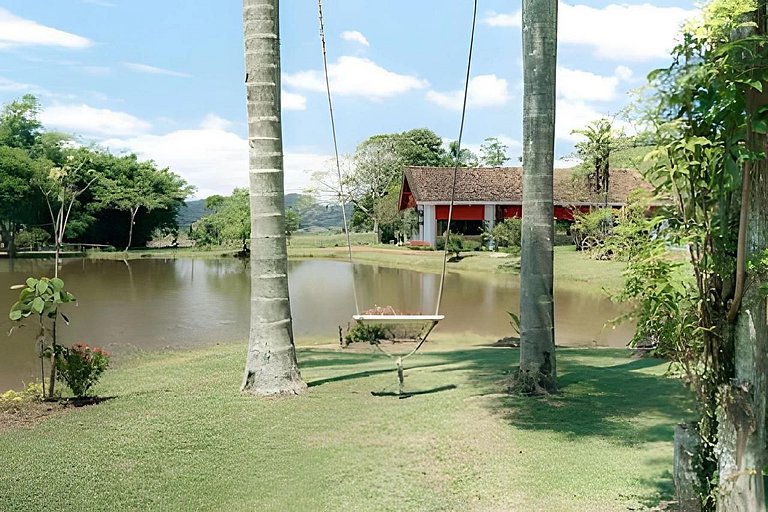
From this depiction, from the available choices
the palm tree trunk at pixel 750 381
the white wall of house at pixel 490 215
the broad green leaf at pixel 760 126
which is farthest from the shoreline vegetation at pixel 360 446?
the white wall of house at pixel 490 215

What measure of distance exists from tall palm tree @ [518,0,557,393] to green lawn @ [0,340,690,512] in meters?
0.40

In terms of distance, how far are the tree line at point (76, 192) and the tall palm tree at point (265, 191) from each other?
34.0 metres

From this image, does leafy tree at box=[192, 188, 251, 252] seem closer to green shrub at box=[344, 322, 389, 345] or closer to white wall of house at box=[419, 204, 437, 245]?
white wall of house at box=[419, 204, 437, 245]

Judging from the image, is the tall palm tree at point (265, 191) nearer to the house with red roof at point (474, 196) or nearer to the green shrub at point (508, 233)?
the green shrub at point (508, 233)

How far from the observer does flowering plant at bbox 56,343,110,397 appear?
620cm

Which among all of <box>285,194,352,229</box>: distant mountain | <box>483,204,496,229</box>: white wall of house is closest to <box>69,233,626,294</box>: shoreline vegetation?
<box>285,194,352,229</box>: distant mountain

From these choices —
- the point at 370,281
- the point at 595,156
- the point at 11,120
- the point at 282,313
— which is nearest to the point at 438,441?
the point at 282,313

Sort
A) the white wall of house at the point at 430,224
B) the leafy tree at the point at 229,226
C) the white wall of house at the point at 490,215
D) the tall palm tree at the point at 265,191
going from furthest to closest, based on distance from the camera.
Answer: the leafy tree at the point at 229,226
the white wall of house at the point at 490,215
the white wall of house at the point at 430,224
the tall palm tree at the point at 265,191

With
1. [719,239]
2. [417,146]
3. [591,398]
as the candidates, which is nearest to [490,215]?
[417,146]

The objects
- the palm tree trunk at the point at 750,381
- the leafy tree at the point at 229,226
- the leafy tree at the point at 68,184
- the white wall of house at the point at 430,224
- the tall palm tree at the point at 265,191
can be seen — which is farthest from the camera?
the leafy tree at the point at 229,226

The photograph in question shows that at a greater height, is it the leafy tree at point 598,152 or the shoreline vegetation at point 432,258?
the leafy tree at point 598,152

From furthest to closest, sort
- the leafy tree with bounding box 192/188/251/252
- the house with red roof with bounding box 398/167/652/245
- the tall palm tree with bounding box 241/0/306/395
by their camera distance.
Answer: the leafy tree with bounding box 192/188/251/252 → the house with red roof with bounding box 398/167/652/245 → the tall palm tree with bounding box 241/0/306/395

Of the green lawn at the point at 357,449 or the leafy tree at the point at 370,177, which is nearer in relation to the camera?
the green lawn at the point at 357,449

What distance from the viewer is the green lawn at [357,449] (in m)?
4.06
